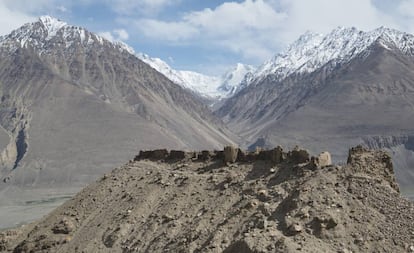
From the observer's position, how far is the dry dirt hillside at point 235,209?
56.9 feet

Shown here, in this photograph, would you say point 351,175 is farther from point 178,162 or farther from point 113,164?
point 113,164

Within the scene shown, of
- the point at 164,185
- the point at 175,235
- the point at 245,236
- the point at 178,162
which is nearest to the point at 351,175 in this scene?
the point at 245,236

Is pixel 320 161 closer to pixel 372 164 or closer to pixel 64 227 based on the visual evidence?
pixel 372 164

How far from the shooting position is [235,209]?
69.8 feet

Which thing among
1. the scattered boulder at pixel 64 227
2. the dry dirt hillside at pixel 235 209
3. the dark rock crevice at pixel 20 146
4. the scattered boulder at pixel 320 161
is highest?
the dark rock crevice at pixel 20 146

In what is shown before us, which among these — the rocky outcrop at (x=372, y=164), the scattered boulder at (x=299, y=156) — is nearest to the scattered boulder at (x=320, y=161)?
the scattered boulder at (x=299, y=156)

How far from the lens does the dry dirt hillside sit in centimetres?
1734

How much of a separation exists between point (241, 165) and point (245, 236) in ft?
24.0

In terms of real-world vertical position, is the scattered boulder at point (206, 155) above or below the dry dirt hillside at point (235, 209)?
above

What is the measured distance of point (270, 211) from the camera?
1939 cm

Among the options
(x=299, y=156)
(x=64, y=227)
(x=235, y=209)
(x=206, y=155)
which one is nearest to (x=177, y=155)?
(x=206, y=155)

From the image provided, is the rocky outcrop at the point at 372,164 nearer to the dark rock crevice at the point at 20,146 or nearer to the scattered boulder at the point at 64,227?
the scattered boulder at the point at 64,227

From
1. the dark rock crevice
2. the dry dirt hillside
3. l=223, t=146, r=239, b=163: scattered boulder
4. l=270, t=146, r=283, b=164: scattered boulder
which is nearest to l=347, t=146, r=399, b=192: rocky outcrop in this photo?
the dry dirt hillside

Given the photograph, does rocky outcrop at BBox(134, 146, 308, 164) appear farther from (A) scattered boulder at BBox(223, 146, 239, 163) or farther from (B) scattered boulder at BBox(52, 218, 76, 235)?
(B) scattered boulder at BBox(52, 218, 76, 235)
